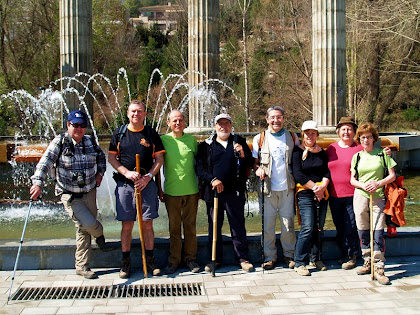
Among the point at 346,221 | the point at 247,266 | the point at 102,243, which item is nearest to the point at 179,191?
the point at 102,243

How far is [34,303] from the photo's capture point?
4.80 meters

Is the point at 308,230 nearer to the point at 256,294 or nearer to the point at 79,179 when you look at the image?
the point at 256,294

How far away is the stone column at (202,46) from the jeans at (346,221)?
31.5 ft

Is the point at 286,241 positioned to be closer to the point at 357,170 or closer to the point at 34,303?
the point at 357,170

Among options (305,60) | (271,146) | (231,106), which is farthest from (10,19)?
(271,146)

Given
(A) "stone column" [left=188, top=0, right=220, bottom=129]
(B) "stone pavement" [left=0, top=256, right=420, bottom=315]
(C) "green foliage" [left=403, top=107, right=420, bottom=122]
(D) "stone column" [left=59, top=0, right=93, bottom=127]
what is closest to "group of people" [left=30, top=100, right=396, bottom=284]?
(B) "stone pavement" [left=0, top=256, right=420, bottom=315]

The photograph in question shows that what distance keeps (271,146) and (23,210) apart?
6208mm

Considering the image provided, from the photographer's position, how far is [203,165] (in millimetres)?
5730

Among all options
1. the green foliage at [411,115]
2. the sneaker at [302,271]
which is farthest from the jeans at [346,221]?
the green foliage at [411,115]

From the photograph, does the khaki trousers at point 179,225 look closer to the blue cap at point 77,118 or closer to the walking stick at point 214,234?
the walking stick at point 214,234


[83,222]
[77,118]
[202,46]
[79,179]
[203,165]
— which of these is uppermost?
[202,46]

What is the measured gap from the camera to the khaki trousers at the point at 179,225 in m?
5.78

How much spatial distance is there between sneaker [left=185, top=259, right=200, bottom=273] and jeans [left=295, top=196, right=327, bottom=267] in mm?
1077

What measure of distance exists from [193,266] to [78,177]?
61.1 inches
